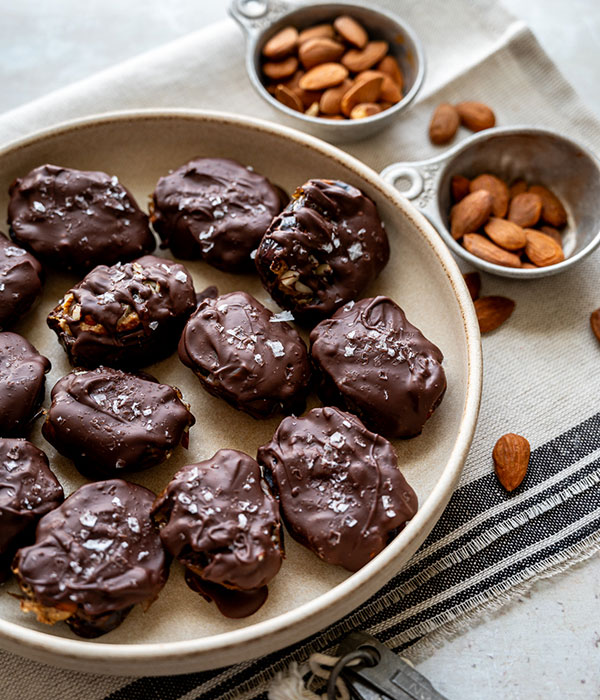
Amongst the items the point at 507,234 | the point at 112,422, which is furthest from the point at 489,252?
the point at 112,422

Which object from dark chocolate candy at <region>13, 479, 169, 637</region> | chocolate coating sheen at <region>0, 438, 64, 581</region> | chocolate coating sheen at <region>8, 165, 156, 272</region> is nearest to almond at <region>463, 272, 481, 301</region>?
chocolate coating sheen at <region>8, 165, 156, 272</region>

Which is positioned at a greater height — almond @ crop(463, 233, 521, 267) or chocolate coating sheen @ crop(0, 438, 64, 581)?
almond @ crop(463, 233, 521, 267)

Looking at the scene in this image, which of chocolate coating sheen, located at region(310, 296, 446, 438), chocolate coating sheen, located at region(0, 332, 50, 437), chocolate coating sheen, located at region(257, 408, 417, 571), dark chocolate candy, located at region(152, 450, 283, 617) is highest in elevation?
chocolate coating sheen, located at region(310, 296, 446, 438)

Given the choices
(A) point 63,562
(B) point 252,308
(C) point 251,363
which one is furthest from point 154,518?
(B) point 252,308

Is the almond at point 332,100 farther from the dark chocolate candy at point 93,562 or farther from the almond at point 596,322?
the dark chocolate candy at point 93,562

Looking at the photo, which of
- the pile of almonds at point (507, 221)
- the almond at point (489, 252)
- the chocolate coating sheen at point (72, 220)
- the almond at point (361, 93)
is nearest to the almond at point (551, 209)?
the pile of almonds at point (507, 221)

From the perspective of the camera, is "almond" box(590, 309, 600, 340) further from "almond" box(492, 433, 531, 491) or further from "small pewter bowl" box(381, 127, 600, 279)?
"almond" box(492, 433, 531, 491)

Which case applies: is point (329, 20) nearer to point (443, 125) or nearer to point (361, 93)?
point (361, 93)
